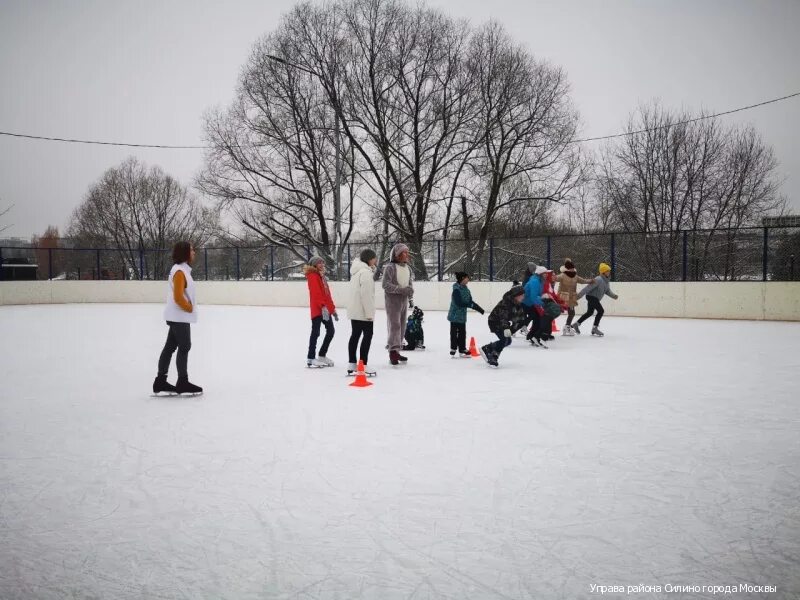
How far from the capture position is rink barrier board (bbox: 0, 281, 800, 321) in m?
15.2

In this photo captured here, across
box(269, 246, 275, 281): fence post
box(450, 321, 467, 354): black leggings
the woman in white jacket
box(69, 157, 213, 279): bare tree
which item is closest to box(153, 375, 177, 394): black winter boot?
the woman in white jacket

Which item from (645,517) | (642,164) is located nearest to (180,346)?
(645,517)

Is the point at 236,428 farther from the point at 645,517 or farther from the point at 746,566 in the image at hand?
the point at 746,566

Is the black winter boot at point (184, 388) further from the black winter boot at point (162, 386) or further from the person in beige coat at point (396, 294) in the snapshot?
the person in beige coat at point (396, 294)

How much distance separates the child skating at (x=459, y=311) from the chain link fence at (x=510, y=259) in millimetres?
8986

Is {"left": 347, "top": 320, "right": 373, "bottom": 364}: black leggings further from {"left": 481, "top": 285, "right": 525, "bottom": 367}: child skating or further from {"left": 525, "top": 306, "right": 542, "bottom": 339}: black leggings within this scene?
{"left": 525, "top": 306, "right": 542, "bottom": 339}: black leggings

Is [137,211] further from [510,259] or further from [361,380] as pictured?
[361,380]

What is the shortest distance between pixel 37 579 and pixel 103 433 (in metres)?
2.53

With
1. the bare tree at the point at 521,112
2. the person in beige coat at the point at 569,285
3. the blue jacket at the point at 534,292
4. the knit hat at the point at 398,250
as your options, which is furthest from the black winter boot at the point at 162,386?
the bare tree at the point at 521,112

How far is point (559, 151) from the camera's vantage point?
2419 cm

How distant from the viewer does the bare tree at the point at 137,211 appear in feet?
148

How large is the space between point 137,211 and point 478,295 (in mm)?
34785

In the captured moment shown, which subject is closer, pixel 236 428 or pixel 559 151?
pixel 236 428

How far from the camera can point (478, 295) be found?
1930cm
